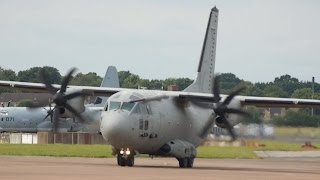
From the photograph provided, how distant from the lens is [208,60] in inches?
1946

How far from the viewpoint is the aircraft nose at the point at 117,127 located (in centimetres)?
3975

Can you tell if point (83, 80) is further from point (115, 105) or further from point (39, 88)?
point (115, 105)

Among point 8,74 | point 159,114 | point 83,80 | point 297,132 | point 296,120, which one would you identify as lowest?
point 297,132

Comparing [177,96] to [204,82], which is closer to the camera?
[177,96]

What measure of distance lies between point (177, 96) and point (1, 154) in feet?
46.3

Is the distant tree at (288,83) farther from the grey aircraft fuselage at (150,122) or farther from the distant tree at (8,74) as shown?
the grey aircraft fuselage at (150,122)

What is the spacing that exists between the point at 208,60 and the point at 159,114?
27.1 feet

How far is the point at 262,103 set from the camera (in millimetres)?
44531

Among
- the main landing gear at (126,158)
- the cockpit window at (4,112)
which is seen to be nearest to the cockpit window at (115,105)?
the main landing gear at (126,158)

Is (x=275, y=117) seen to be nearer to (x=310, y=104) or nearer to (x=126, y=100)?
(x=310, y=104)

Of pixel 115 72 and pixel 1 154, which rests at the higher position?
pixel 115 72

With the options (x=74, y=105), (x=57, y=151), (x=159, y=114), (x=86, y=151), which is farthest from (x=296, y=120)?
(x=57, y=151)

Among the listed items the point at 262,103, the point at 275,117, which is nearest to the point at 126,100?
the point at 262,103

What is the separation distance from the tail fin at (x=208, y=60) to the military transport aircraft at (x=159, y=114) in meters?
2.85
